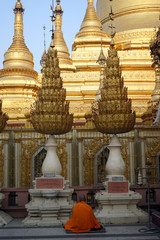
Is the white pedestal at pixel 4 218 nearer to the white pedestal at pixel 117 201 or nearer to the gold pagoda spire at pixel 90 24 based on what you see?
the white pedestal at pixel 117 201

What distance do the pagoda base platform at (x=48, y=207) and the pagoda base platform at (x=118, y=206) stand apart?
78 centimetres

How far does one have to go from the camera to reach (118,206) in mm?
9156

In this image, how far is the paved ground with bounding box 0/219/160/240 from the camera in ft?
24.0

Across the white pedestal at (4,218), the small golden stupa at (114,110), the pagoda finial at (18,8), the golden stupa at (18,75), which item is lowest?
the white pedestal at (4,218)

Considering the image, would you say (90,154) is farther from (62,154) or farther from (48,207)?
(48,207)

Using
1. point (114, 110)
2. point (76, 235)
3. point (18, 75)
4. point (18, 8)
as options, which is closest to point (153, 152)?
point (114, 110)

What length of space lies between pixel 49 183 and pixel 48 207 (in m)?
0.60

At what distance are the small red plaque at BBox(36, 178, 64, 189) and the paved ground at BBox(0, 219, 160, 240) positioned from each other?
1021 mm

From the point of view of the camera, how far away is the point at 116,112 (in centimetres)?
956

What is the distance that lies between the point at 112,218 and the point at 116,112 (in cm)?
253

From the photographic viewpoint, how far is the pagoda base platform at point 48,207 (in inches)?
344

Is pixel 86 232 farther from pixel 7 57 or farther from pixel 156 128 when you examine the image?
pixel 7 57

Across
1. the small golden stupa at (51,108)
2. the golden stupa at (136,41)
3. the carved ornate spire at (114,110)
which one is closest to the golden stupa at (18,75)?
the golden stupa at (136,41)

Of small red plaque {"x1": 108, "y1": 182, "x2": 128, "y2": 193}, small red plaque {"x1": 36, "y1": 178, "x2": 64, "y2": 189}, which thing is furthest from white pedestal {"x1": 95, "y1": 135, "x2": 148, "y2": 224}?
→ small red plaque {"x1": 36, "y1": 178, "x2": 64, "y2": 189}
